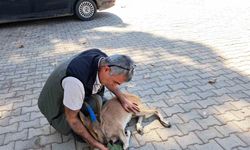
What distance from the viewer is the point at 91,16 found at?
382 inches

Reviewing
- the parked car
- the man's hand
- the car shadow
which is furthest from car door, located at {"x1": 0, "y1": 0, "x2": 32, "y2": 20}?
the man's hand

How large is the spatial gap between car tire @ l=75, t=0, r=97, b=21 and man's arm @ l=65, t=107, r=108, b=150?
689 cm

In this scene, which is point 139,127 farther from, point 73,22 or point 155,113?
point 73,22

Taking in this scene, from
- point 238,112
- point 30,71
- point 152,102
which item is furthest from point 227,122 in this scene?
point 30,71

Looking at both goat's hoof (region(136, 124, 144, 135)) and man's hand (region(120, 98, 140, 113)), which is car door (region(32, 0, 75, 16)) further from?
goat's hoof (region(136, 124, 144, 135))

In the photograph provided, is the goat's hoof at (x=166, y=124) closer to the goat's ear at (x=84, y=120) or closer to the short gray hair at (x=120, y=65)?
the goat's ear at (x=84, y=120)

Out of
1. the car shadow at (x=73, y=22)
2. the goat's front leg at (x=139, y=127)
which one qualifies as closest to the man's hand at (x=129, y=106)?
the goat's front leg at (x=139, y=127)

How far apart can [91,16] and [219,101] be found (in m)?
6.22

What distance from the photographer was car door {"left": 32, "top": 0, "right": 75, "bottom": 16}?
912cm

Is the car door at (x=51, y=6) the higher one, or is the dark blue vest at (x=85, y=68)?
the dark blue vest at (x=85, y=68)

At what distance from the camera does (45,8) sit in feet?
30.2

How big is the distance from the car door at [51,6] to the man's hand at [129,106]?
6300 mm

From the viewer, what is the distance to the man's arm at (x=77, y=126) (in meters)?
2.92

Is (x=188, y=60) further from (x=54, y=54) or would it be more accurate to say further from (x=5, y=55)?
(x=5, y=55)
